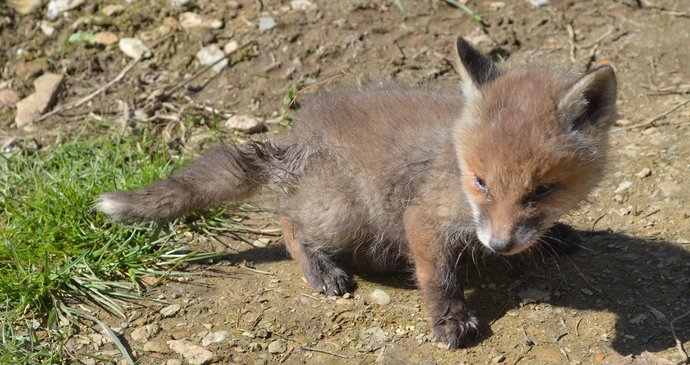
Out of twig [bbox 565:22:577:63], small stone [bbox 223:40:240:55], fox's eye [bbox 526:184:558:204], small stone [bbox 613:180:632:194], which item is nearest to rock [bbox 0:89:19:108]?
small stone [bbox 223:40:240:55]

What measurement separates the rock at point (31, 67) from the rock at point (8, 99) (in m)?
0.24

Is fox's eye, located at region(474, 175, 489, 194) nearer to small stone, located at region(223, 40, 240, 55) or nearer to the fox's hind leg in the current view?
the fox's hind leg

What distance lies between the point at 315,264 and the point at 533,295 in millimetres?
1415

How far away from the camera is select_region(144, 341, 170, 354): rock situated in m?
4.67

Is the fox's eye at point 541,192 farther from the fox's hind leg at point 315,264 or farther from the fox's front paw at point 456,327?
the fox's hind leg at point 315,264

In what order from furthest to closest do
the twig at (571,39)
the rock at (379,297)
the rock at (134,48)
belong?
1. the rock at (134,48)
2. the twig at (571,39)
3. the rock at (379,297)

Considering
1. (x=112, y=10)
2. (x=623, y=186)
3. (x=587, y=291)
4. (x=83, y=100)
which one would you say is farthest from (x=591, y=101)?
(x=112, y=10)

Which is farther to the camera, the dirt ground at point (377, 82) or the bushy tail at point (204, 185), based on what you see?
the bushy tail at point (204, 185)

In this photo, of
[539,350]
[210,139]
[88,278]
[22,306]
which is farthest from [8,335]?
[539,350]

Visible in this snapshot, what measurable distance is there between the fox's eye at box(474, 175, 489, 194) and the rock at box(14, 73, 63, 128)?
4508mm

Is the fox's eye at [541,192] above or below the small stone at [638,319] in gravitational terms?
above

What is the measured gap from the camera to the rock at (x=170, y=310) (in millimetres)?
4980

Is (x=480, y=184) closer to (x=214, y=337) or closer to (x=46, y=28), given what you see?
(x=214, y=337)

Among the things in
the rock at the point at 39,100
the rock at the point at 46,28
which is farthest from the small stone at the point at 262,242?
the rock at the point at 46,28
